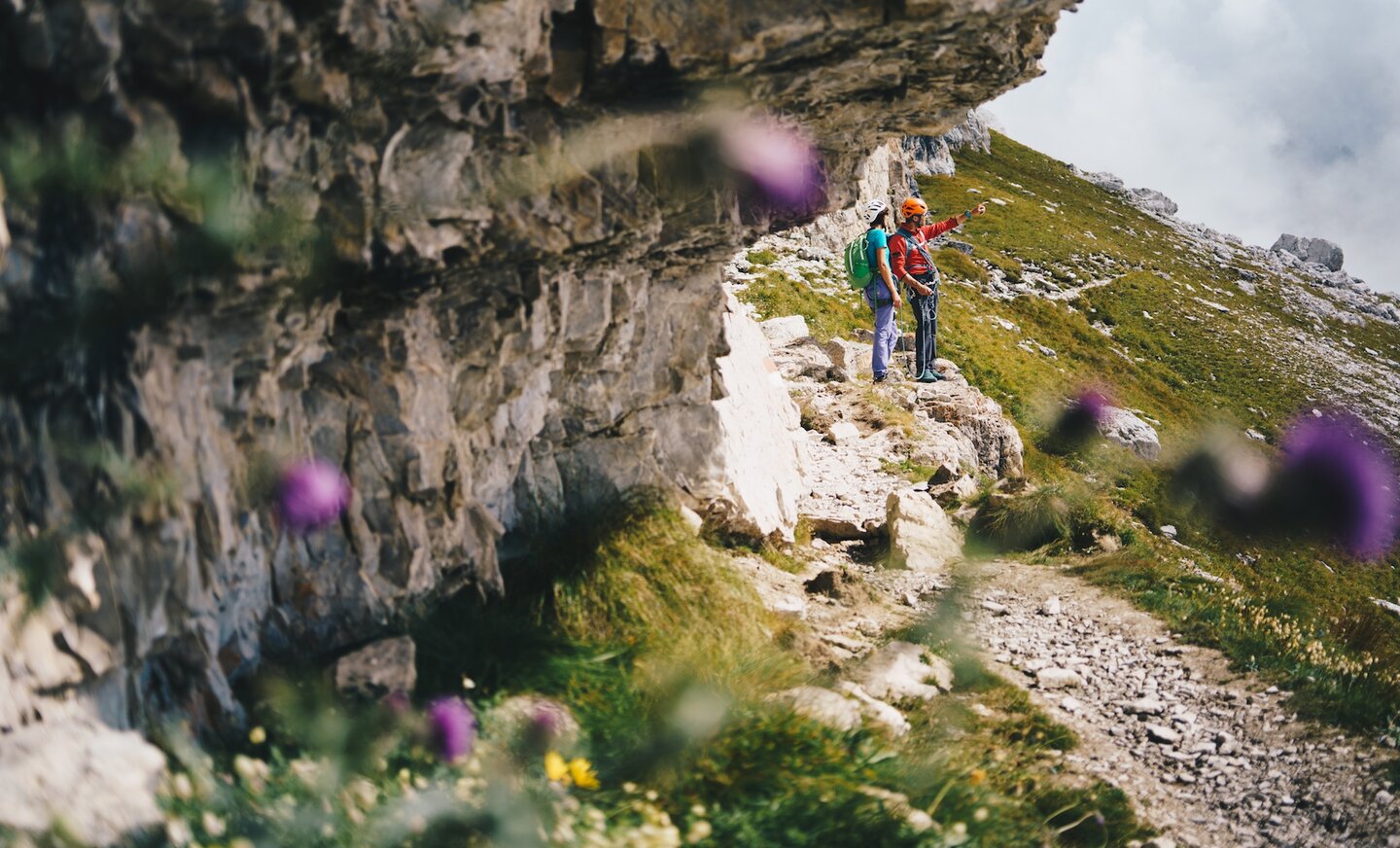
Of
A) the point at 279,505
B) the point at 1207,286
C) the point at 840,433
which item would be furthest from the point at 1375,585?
the point at 1207,286

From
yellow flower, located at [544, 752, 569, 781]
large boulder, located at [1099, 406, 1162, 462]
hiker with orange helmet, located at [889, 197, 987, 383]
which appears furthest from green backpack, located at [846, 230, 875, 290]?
large boulder, located at [1099, 406, 1162, 462]

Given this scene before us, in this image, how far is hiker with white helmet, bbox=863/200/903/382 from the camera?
1505 cm

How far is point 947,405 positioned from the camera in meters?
17.4

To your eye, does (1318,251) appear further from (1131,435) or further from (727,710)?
(727,710)

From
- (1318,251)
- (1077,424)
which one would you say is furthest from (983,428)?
(1318,251)

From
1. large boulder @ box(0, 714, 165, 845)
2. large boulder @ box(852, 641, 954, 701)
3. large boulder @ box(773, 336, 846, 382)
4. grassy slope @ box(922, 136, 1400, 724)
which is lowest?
grassy slope @ box(922, 136, 1400, 724)

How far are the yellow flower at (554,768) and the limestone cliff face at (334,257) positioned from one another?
5.73 feet

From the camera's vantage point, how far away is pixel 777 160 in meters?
7.85

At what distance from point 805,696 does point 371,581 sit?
296 cm

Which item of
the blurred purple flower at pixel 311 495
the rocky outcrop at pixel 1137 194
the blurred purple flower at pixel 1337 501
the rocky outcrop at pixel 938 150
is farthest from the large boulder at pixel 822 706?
the rocky outcrop at pixel 1137 194

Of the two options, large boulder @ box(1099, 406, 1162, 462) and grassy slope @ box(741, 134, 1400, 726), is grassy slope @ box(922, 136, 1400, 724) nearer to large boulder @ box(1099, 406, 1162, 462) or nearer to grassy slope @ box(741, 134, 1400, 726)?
grassy slope @ box(741, 134, 1400, 726)

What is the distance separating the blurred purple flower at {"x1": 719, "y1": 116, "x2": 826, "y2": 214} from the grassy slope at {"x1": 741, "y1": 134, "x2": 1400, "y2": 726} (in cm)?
588

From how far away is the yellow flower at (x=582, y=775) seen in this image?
453cm

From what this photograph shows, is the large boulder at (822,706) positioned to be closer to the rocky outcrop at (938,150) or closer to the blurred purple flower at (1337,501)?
the blurred purple flower at (1337,501)
